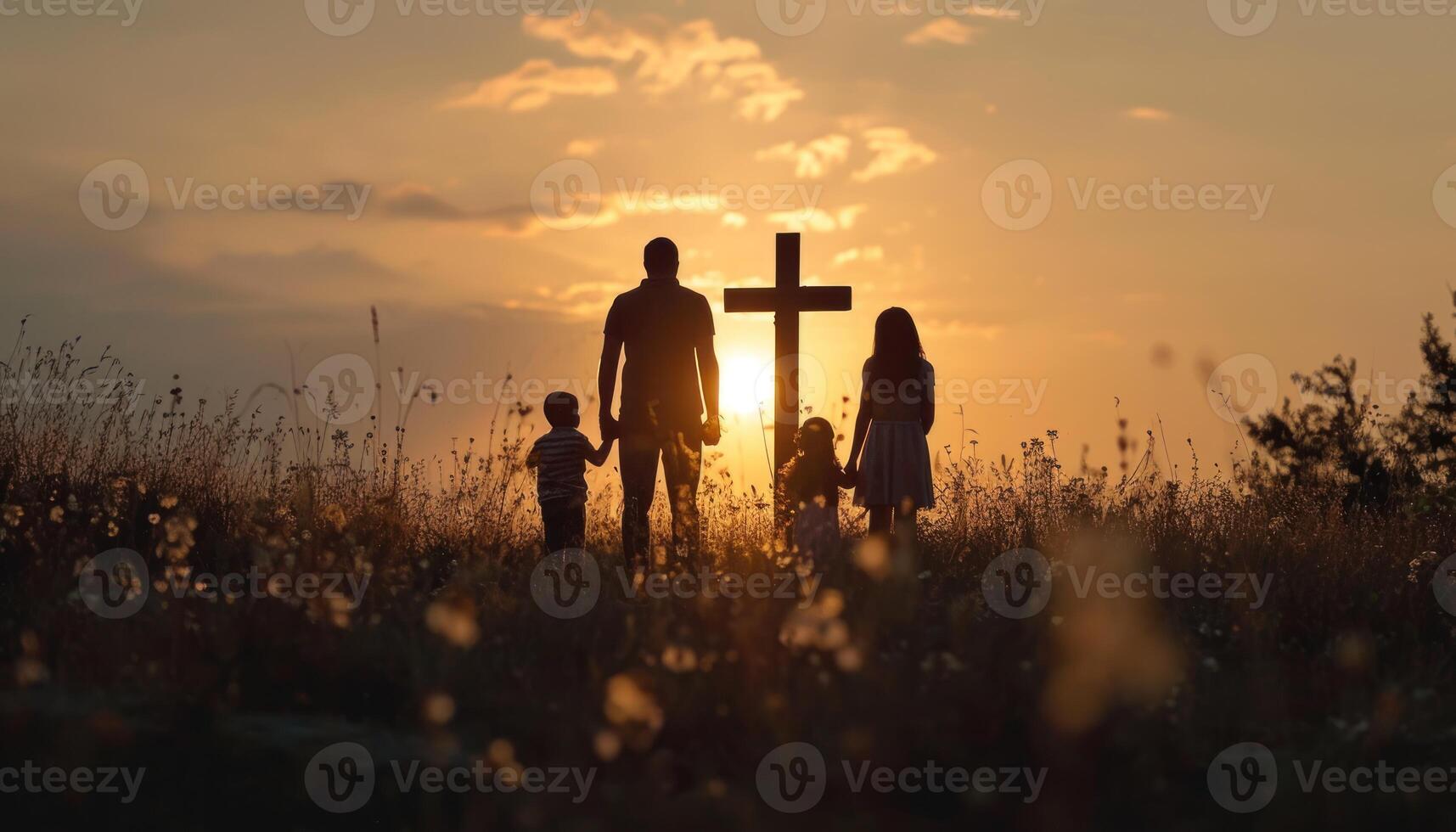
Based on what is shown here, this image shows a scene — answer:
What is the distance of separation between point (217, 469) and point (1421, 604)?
8.28 m

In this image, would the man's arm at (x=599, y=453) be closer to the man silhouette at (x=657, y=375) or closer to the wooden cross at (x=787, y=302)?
the man silhouette at (x=657, y=375)

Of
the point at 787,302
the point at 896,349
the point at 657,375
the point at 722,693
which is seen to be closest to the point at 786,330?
the point at 787,302

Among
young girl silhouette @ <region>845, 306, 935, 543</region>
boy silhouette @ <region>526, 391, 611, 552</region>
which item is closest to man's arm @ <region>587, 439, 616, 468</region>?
boy silhouette @ <region>526, 391, 611, 552</region>

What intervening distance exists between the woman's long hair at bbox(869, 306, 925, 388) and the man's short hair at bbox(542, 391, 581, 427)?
2061 mm

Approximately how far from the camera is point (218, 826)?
378 cm

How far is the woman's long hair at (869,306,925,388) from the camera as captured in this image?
27.9ft

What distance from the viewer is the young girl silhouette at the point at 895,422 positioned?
8516mm

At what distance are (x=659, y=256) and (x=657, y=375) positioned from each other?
2.60 ft

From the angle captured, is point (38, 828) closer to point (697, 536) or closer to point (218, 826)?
point (218, 826)

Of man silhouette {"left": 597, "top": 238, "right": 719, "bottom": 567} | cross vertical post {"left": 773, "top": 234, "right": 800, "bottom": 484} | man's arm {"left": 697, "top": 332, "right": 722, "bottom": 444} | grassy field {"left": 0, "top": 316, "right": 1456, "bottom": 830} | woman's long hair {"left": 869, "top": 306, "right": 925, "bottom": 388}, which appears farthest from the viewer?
cross vertical post {"left": 773, "top": 234, "right": 800, "bottom": 484}

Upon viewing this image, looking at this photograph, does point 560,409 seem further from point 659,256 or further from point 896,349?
point 896,349

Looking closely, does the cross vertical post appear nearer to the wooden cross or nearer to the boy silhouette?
the wooden cross

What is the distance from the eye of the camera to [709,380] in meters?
8.34

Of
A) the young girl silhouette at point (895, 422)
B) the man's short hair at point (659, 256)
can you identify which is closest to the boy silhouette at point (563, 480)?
the man's short hair at point (659, 256)
